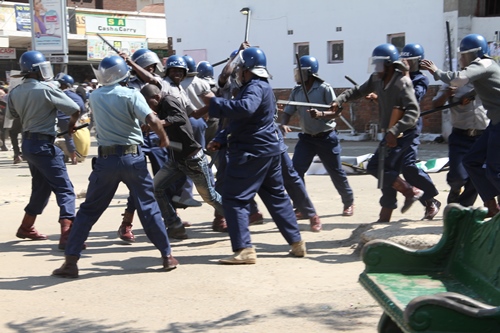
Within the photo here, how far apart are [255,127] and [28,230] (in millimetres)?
2915

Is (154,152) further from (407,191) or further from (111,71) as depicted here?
(407,191)

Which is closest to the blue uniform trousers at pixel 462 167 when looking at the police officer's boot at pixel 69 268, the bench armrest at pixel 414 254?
the bench armrest at pixel 414 254

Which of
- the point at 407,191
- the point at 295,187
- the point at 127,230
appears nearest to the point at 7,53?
the point at 127,230

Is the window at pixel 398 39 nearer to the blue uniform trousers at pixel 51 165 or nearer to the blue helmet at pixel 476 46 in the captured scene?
the blue helmet at pixel 476 46

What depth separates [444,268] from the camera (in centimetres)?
476

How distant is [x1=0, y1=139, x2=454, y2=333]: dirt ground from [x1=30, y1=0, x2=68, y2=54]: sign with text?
13.9 meters

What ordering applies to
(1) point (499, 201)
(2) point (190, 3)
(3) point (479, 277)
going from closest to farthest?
(3) point (479, 277), (1) point (499, 201), (2) point (190, 3)

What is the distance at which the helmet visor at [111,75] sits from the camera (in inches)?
260

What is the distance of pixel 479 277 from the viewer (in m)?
4.36

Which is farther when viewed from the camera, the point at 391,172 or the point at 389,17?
the point at 389,17

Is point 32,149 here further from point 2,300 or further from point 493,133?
point 493,133

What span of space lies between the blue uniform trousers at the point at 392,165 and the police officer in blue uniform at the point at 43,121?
3.08 meters

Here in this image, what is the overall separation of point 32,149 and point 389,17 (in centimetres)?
1432

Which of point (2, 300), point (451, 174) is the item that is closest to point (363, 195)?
point (451, 174)
